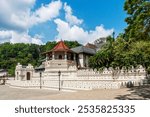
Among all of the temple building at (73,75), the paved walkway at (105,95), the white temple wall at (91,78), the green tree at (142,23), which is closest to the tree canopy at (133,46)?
the green tree at (142,23)

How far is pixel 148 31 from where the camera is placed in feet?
53.6

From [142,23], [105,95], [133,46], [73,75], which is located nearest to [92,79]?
[73,75]

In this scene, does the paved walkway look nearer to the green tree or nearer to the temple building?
the temple building

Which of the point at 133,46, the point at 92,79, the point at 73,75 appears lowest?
the point at 92,79

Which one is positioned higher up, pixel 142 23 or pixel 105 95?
pixel 142 23

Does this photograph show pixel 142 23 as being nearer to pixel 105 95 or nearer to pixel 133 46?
pixel 133 46

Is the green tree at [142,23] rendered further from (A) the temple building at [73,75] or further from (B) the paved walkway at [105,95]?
(A) the temple building at [73,75]

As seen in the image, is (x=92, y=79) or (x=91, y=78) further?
(x=91, y=78)

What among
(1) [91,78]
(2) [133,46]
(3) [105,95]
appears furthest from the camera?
(1) [91,78]

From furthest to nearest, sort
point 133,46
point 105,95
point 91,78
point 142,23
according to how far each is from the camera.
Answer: point 91,78 < point 105,95 < point 142,23 < point 133,46

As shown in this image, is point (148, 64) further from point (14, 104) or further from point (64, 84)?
point (64, 84)

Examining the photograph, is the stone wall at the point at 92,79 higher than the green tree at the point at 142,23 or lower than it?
lower

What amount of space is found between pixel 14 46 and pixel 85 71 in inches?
3425

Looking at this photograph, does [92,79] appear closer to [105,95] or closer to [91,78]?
[91,78]
